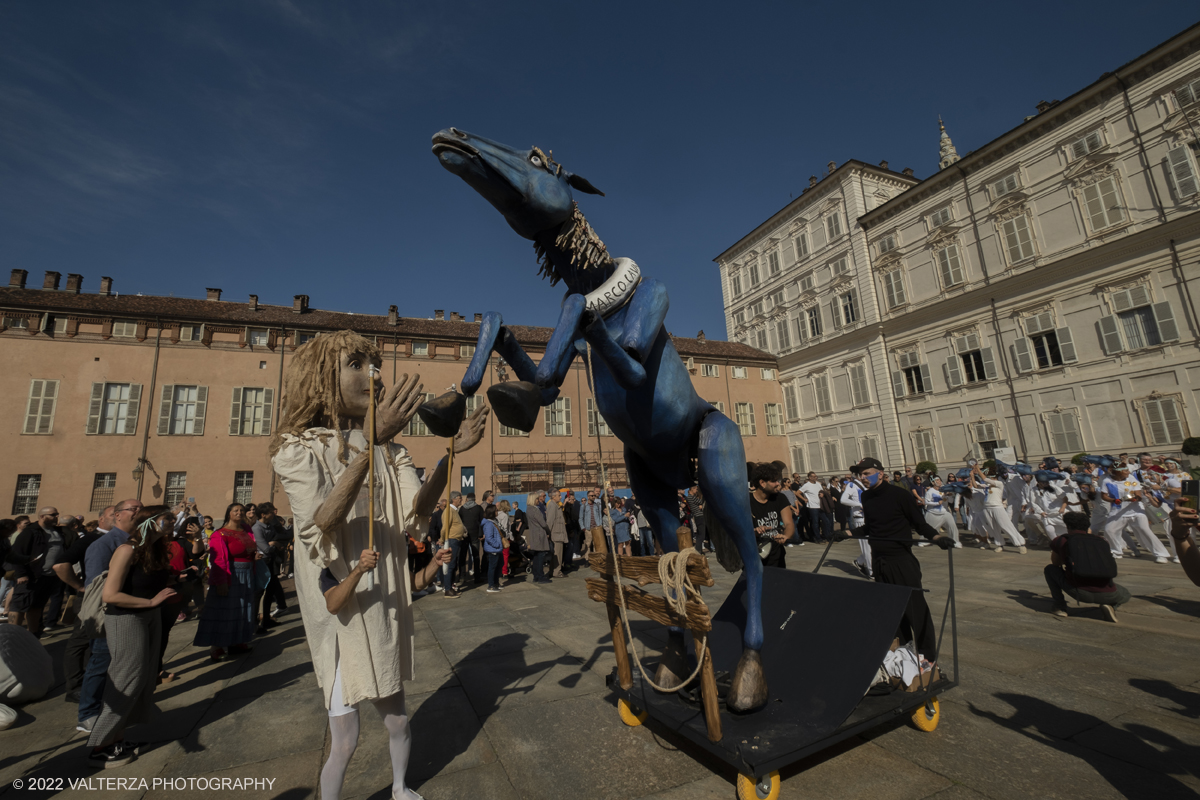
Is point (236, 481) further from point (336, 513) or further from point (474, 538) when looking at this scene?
point (336, 513)

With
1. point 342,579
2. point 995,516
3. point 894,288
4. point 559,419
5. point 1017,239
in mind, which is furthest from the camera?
point 559,419

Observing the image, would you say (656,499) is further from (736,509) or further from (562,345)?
(562,345)

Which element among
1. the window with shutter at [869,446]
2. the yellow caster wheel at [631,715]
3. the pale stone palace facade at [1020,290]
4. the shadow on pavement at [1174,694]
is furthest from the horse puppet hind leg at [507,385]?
the window with shutter at [869,446]

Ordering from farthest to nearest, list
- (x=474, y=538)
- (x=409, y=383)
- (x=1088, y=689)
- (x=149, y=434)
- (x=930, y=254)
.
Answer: (x=930, y=254) → (x=149, y=434) → (x=474, y=538) → (x=1088, y=689) → (x=409, y=383)

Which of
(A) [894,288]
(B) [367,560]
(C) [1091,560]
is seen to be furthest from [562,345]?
(A) [894,288]

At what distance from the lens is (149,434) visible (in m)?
20.1

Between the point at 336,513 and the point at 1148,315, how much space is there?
24901mm

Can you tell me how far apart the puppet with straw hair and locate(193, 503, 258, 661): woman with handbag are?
4130 millimetres

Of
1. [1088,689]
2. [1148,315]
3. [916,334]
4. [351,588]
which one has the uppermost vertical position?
[916,334]

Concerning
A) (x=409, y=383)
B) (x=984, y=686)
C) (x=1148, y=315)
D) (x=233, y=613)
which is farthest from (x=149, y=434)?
(x=1148, y=315)

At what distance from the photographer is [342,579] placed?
2.20 metres

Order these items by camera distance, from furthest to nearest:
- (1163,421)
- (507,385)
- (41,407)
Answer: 1. (41,407)
2. (1163,421)
3. (507,385)

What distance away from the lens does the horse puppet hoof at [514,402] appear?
1.97 metres

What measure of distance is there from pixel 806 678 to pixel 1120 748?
1394 millimetres
